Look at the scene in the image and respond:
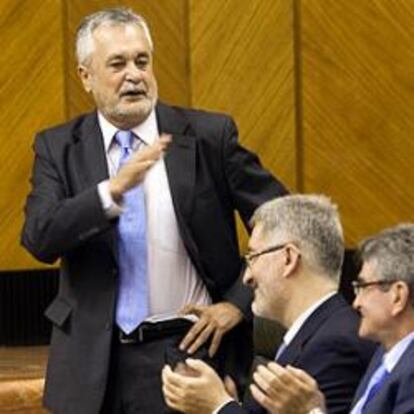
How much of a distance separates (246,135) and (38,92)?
74 cm

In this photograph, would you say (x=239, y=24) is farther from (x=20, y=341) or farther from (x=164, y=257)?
(x=164, y=257)

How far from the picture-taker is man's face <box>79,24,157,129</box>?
4.40 m

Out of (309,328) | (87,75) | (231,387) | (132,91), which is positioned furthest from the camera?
(87,75)

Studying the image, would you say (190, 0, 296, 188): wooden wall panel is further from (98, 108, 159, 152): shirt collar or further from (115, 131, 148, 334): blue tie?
(115, 131, 148, 334): blue tie

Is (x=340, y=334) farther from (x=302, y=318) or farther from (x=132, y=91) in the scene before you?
(x=132, y=91)

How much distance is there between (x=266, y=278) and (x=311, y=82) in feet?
7.64

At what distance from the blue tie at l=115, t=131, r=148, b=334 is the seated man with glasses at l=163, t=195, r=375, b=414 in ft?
1.13

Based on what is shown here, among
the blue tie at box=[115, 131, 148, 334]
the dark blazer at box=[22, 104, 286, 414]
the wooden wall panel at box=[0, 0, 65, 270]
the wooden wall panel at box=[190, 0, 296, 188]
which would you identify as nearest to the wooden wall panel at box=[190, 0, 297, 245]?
the wooden wall panel at box=[190, 0, 296, 188]

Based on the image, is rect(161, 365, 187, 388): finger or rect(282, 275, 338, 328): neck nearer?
rect(161, 365, 187, 388): finger

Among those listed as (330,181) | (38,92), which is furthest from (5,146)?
(330,181)

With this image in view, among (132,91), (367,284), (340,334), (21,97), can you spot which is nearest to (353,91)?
(21,97)

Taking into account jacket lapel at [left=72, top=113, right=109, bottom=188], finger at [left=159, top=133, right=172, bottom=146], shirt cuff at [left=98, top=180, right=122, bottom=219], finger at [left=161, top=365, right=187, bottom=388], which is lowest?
→ finger at [left=161, top=365, right=187, bottom=388]

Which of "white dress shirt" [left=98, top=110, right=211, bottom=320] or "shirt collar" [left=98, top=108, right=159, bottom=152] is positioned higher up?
"shirt collar" [left=98, top=108, right=159, bottom=152]

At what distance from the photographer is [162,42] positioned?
6324 millimetres
